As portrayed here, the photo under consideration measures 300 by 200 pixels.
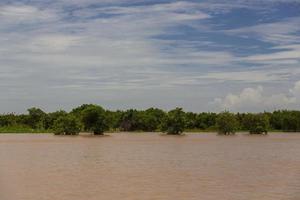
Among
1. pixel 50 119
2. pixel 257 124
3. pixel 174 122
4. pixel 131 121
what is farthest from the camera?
pixel 131 121

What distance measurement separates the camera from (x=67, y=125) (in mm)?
85000

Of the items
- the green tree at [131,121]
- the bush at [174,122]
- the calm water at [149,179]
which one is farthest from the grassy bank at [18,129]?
the calm water at [149,179]

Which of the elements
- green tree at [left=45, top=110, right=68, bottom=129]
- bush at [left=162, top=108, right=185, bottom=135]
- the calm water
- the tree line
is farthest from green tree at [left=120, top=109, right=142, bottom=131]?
the calm water

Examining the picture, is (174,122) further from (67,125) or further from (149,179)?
(149,179)

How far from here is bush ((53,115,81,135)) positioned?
82938mm

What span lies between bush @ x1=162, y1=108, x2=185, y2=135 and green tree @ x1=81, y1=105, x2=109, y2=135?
9.51m

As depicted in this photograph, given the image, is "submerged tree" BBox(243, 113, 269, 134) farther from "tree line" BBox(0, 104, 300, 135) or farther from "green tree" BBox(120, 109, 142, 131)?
"green tree" BBox(120, 109, 142, 131)

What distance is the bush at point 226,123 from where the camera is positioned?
283 ft

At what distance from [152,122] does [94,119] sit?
27749mm

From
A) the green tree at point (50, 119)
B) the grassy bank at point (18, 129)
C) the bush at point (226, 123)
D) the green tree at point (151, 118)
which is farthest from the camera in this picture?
the green tree at point (151, 118)

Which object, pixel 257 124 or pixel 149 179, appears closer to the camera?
pixel 149 179

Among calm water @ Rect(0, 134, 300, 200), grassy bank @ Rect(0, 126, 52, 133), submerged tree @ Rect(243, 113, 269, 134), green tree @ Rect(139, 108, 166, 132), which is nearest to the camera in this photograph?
calm water @ Rect(0, 134, 300, 200)

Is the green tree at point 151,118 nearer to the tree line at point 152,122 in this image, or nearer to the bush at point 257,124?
the tree line at point 152,122

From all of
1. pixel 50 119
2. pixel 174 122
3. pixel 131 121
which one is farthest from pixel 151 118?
pixel 174 122
